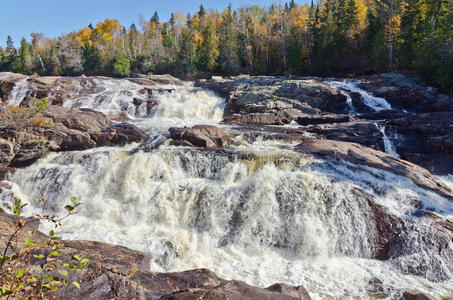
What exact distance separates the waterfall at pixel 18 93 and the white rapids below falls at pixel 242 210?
15.4 m

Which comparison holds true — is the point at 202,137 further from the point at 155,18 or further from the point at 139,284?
the point at 155,18

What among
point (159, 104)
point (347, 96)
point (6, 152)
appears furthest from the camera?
point (159, 104)

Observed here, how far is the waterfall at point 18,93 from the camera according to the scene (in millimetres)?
23266

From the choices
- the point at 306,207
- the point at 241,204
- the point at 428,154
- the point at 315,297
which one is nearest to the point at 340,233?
the point at 306,207

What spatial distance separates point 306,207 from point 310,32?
4344 centimetres

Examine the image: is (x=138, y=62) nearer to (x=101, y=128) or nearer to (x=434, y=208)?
(x=101, y=128)

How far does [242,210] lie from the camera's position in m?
9.20

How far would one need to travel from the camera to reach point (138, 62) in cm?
5562

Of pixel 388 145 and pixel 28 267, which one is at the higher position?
pixel 28 267

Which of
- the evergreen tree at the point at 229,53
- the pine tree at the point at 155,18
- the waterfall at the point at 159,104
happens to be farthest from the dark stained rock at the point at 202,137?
the pine tree at the point at 155,18

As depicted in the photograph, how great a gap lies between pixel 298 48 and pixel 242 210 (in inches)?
1488

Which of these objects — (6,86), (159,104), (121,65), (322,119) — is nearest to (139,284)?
(322,119)

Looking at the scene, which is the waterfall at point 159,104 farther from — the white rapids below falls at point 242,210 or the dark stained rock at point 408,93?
the dark stained rock at point 408,93

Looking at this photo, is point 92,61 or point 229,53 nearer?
point 229,53
